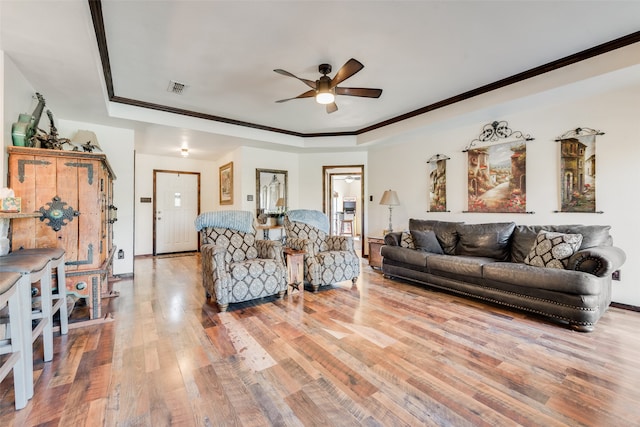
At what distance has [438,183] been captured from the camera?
185 inches

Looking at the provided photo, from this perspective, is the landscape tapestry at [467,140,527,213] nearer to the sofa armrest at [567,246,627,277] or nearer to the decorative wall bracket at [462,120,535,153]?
the decorative wall bracket at [462,120,535,153]

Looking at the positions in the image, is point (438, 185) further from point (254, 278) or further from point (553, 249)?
point (254, 278)

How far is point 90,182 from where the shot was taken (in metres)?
2.58

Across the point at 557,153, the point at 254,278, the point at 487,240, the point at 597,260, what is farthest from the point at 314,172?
the point at 597,260

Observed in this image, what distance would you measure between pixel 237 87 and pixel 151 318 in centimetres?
268

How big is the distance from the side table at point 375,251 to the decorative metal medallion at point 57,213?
156 inches

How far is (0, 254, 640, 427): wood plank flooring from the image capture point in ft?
4.80

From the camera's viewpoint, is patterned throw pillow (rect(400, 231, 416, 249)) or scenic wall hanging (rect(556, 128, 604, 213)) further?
patterned throw pillow (rect(400, 231, 416, 249))

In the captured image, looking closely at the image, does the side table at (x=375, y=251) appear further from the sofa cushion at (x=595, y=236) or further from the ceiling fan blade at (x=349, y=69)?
the ceiling fan blade at (x=349, y=69)

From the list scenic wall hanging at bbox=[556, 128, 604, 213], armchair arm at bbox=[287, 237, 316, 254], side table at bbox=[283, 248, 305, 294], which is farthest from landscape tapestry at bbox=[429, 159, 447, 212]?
side table at bbox=[283, 248, 305, 294]

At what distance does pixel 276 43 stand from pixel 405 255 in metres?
2.96

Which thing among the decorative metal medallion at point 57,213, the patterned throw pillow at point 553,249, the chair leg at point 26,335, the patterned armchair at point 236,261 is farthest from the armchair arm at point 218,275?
the patterned throw pillow at point 553,249

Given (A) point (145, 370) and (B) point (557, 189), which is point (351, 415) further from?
(B) point (557, 189)

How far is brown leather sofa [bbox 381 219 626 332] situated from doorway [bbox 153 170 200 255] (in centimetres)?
481
